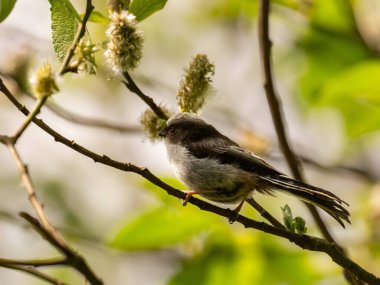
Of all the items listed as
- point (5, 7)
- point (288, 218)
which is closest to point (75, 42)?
point (5, 7)

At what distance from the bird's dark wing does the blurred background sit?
26 centimetres

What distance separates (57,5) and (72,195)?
6.77 meters

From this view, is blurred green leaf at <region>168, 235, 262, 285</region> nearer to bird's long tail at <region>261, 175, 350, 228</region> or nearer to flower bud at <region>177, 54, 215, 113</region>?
bird's long tail at <region>261, 175, 350, 228</region>

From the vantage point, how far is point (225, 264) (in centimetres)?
365

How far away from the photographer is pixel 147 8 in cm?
231

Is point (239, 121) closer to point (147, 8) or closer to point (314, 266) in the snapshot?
point (314, 266)

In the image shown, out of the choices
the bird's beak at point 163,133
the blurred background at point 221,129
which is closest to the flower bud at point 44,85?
the blurred background at point 221,129

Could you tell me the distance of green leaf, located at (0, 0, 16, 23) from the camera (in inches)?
80.6

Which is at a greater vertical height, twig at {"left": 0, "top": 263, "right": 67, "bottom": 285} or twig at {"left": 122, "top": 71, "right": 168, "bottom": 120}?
twig at {"left": 122, "top": 71, "right": 168, "bottom": 120}

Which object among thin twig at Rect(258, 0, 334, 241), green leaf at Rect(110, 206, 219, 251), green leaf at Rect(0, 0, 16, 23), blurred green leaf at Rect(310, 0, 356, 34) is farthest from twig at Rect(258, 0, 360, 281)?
green leaf at Rect(0, 0, 16, 23)

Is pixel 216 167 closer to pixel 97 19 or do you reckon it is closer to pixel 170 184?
pixel 170 184

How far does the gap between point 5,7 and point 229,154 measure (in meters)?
1.43

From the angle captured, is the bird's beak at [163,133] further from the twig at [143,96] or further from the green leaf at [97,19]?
the green leaf at [97,19]

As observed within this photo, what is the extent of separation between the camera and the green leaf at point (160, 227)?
10.9 ft
